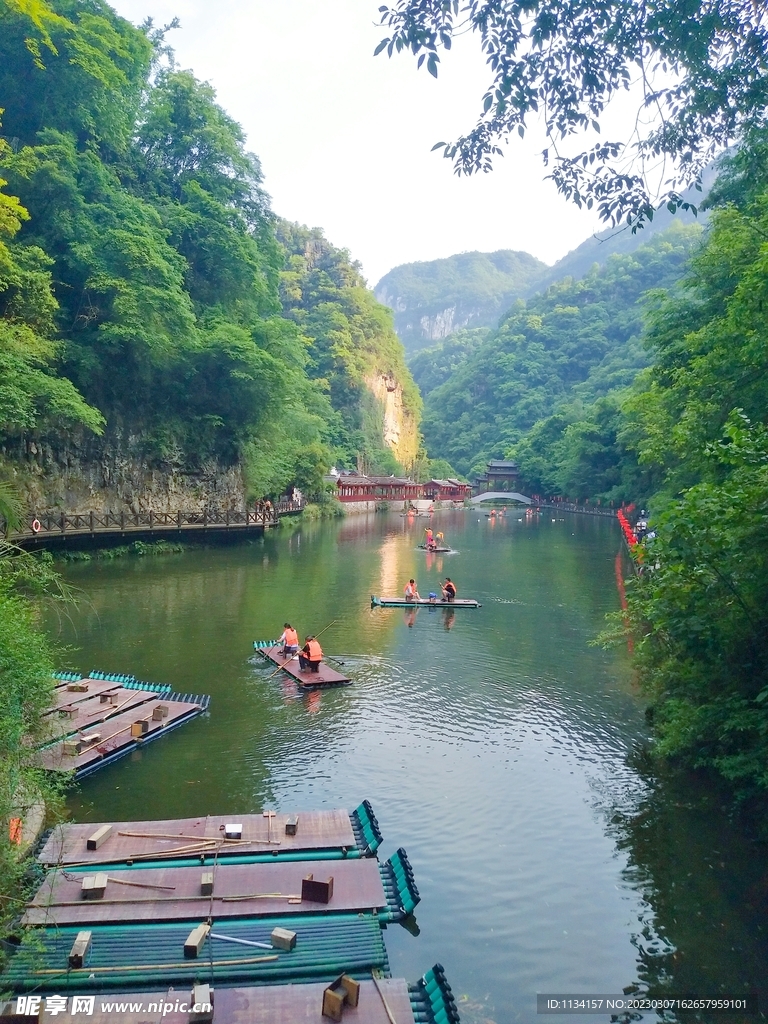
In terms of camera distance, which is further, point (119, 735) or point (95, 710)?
point (95, 710)

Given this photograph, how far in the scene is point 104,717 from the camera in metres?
11.1

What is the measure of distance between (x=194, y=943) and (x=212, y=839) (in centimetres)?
173

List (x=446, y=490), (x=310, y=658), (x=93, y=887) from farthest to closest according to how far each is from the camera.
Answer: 1. (x=446, y=490)
2. (x=310, y=658)
3. (x=93, y=887)

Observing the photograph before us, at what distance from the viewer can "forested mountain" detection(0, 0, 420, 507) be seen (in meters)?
25.7

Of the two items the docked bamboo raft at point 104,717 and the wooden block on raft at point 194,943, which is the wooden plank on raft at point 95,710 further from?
the wooden block on raft at point 194,943

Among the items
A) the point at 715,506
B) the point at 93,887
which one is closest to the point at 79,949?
the point at 93,887

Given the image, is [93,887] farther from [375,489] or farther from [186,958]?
[375,489]

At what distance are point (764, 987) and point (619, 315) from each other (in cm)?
11270

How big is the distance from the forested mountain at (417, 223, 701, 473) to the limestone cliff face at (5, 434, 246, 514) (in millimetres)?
63223

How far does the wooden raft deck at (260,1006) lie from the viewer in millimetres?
5039

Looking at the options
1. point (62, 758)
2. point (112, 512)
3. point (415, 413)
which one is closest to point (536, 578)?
point (112, 512)

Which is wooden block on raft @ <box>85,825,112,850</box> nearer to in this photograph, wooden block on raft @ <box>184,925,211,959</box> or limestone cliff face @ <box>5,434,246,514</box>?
wooden block on raft @ <box>184,925,211,959</box>

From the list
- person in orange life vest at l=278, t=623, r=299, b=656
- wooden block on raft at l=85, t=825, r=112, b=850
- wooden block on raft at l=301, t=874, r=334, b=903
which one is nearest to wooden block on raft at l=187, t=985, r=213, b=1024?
wooden block on raft at l=301, t=874, r=334, b=903

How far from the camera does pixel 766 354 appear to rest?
13.9m
